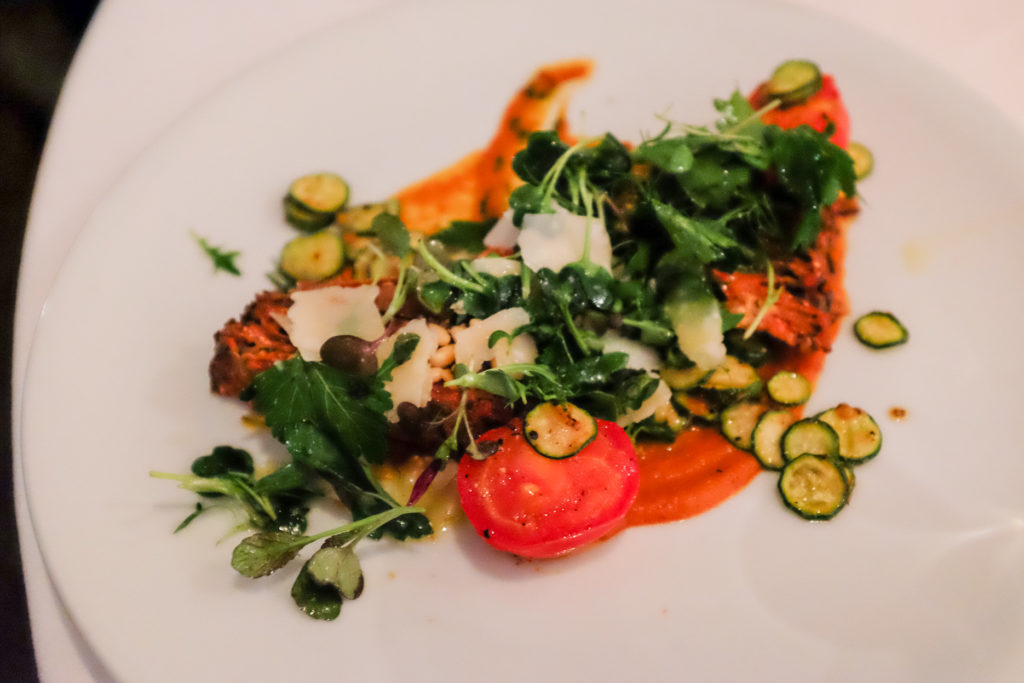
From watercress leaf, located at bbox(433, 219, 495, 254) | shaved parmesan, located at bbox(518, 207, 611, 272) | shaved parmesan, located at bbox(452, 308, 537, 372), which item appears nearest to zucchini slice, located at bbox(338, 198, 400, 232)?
watercress leaf, located at bbox(433, 219, 495, 254)

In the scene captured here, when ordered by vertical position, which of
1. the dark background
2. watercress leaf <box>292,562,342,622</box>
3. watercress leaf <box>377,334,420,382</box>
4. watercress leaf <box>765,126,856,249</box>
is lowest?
the dark background

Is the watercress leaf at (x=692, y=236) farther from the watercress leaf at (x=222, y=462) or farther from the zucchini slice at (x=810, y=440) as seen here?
the watercress leaf at (x=222, y=462)

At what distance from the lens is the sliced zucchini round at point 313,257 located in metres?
3.19

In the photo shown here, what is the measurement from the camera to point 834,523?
252 centimetres

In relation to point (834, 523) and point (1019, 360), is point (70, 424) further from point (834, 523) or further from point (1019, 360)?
point (1019, 360)

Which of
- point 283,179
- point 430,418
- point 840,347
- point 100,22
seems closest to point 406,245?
point 430,418

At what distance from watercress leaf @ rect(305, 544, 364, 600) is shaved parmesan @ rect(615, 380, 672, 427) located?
114 centimetres

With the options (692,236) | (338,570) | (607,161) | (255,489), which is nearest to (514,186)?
(607,161)

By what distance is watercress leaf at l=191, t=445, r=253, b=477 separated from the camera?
101 inches

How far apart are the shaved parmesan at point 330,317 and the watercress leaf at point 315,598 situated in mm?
825

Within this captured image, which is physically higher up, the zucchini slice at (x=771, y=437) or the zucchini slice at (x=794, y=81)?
the zucchini slice at (x=794, y=81)

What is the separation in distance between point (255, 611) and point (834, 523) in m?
2.07

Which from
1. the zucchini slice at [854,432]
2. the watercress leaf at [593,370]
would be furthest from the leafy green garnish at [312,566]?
the zucchini slice at [854,432]

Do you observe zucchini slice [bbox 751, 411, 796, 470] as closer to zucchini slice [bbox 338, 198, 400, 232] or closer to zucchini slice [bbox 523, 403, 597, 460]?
zucchini slice [bbox 523, 403, 597, 460]
